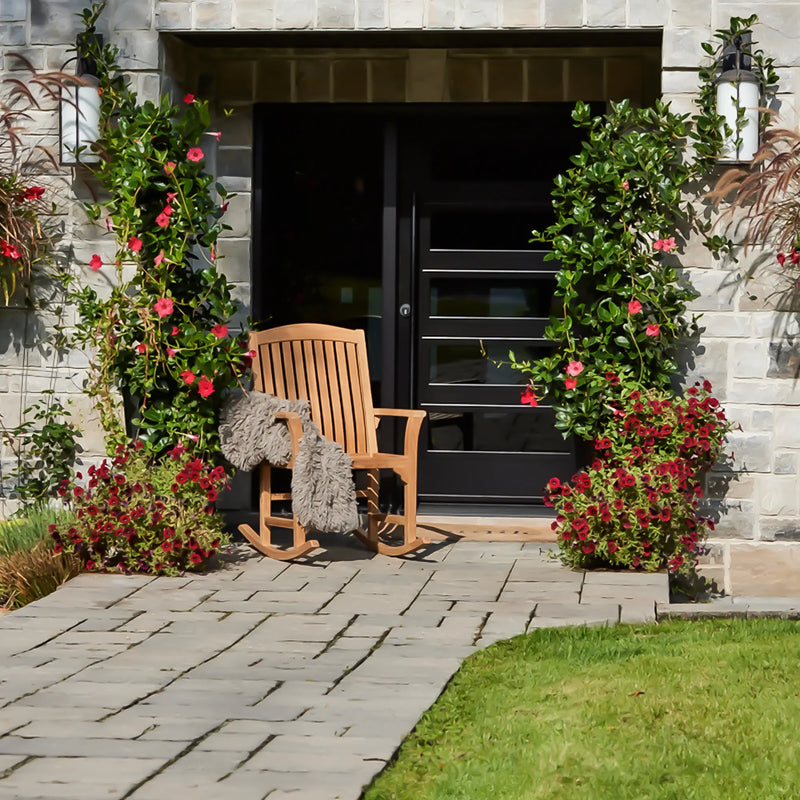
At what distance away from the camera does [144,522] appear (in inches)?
211

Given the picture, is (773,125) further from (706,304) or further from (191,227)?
(191,227)

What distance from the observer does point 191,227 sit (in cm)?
581

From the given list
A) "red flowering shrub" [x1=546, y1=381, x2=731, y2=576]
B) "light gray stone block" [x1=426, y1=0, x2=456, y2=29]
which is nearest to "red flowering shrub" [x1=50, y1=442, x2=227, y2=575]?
"red flowering shrub" [x1=546, y1=381, x2=731, y2=576]

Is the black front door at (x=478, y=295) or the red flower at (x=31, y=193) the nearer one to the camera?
the red flower at (x=31, y=193)

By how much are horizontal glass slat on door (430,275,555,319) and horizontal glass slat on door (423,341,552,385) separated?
16 cm

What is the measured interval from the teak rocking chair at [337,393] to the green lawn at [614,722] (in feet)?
5.60

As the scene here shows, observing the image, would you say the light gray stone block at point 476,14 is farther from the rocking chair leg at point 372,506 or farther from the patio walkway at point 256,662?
the patio walkway at point 256,662

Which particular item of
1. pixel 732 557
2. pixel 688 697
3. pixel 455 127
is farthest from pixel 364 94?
pixel 688 697

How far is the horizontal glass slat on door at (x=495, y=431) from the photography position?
7.14 metres

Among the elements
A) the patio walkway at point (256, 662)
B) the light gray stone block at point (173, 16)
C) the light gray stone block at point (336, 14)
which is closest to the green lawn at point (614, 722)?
the patio walkway at point (256, 662)

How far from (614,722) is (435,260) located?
13.3ft

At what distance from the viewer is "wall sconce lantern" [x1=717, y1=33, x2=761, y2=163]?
226 inches

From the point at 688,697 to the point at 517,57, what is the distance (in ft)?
13.0

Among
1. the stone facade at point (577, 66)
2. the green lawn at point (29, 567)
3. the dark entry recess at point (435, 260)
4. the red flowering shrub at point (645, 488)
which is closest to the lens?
the green lawn at point (29, 567)
